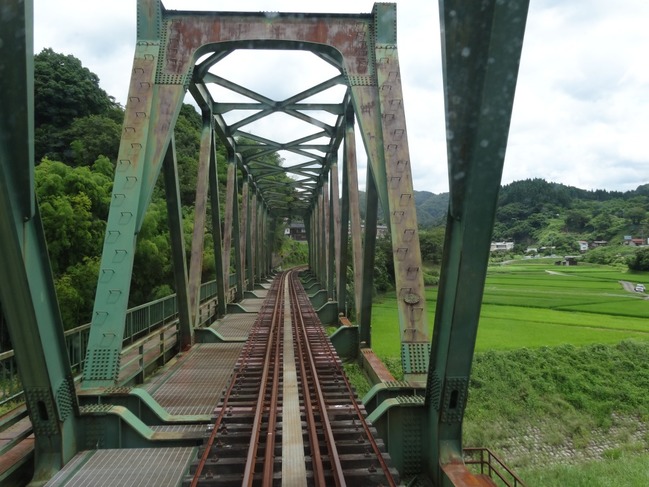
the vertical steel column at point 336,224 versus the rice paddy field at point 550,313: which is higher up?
the vertical steel column at point 336,224

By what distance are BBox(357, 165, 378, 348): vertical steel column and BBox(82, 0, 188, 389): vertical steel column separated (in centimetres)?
346

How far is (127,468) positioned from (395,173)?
4.70 m

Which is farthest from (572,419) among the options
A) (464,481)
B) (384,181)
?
(464,481)

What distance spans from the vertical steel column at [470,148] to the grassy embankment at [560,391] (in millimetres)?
10074

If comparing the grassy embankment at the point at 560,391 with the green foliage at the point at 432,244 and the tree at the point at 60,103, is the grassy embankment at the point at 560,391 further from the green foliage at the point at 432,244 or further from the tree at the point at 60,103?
the tree at the point at 60,103

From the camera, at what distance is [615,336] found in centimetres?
2438

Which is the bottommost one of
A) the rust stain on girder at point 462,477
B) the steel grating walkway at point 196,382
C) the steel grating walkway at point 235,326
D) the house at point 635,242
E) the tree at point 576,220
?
the steel grating walkway at point 235,326

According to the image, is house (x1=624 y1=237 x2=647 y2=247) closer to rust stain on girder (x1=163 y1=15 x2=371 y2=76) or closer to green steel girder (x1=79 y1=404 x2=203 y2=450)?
rust stain on girder (x1=163 y1=15 x2=371 y2=76)

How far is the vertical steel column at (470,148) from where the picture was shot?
269cm

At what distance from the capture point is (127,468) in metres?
4.14

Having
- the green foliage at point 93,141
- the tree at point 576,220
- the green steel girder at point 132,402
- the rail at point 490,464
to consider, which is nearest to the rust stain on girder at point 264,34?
the green steel girder at point 132,402

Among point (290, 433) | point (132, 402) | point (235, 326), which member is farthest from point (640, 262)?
point (132, 402)

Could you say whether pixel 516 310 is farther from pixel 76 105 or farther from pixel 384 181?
pixel 76 105

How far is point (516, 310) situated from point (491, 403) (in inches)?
744
